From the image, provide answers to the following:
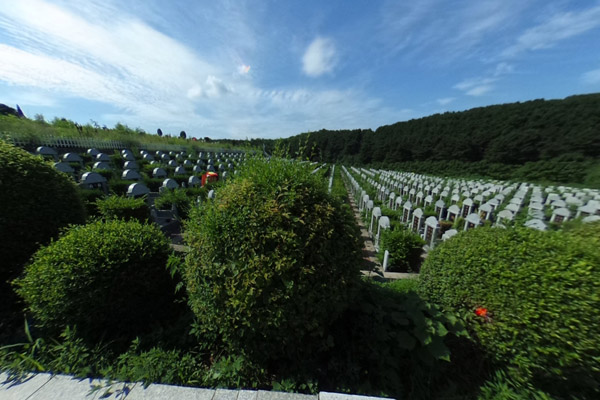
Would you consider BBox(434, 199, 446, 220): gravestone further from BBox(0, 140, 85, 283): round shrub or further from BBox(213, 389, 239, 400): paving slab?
BBox(0, 140, 85, 283): round shrub

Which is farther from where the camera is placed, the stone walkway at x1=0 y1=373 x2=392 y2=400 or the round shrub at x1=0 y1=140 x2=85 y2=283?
the round shrub at x1=0 y1=140 x2=85 y2=283

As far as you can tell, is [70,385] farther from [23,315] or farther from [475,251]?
[475,251]

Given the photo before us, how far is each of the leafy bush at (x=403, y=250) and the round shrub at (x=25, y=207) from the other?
616cm

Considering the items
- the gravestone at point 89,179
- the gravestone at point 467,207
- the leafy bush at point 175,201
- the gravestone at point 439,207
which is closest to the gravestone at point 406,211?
the gravestone at point 439,207

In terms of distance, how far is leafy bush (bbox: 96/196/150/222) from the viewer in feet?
17.4

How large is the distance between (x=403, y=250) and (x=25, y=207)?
22.0ft

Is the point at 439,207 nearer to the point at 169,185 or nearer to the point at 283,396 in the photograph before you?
the point at 283,396

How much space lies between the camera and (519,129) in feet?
106

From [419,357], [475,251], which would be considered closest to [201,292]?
[419,357]

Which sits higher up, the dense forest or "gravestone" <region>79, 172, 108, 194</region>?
the dense forest

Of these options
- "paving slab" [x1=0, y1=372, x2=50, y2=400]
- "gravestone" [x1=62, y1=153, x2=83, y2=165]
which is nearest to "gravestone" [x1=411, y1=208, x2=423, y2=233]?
"paving slab" [x1=0, y1=372, x2=50, y2=400]

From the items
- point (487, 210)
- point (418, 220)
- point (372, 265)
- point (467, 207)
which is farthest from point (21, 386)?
point (467, 207)

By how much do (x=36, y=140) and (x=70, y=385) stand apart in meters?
20.5

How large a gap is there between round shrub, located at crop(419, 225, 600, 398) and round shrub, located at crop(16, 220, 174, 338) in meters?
3.53
